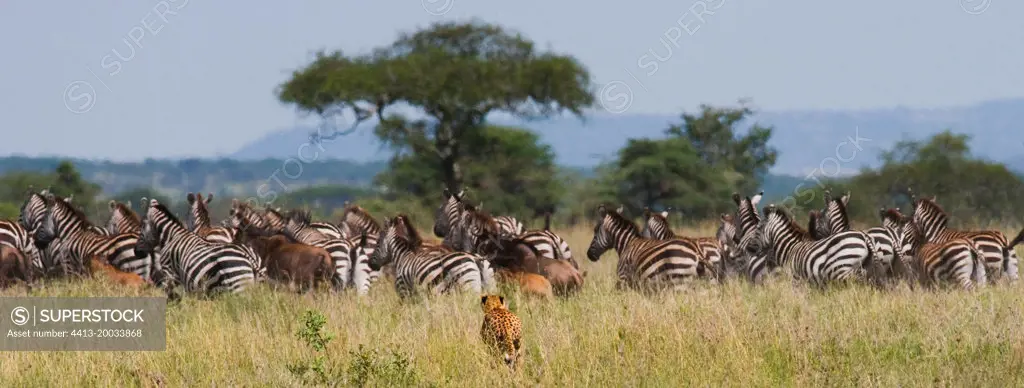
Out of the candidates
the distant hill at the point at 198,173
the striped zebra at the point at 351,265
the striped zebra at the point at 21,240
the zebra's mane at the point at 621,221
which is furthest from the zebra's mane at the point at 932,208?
the distant hill at the point at 198,173

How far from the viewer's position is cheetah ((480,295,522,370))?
7.65 m

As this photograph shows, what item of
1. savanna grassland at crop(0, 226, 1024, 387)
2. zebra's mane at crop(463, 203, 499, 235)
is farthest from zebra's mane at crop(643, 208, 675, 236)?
savanna grassland at crop(0, 226, 1024, 387)

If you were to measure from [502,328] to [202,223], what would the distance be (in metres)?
8.64

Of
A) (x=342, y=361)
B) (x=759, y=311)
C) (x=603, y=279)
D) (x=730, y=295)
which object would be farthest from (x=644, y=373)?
(x=603, y=279)

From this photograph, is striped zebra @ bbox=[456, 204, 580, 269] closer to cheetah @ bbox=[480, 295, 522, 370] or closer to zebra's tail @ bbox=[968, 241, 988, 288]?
zebra's tail @ bbox=[968, 241, 988, 288]

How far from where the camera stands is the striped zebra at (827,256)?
41.1ft

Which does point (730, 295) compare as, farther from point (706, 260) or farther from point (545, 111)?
point (545, 111)

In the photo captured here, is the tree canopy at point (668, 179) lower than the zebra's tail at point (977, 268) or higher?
higher

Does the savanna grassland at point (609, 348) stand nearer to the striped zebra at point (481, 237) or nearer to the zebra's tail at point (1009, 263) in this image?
the zebra's tail at point (1009, 263)

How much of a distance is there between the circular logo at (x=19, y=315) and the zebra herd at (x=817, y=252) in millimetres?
5533

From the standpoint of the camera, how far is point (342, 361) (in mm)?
8562

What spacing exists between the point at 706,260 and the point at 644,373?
5.74 meters

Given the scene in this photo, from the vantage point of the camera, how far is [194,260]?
41.5 feet

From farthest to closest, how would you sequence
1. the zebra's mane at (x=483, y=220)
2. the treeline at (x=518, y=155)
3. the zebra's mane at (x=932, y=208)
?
the treeline at (x=518, y=155) < the zebra's mane at (x=932, y=208) < the zebra's mane at (x=483, y=220)
